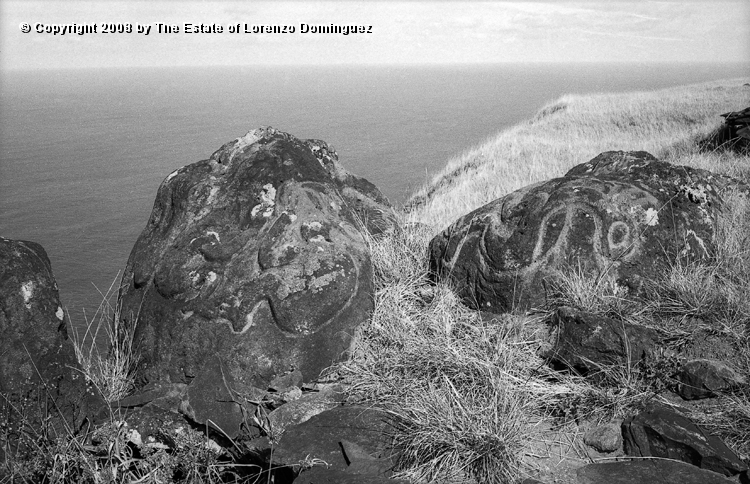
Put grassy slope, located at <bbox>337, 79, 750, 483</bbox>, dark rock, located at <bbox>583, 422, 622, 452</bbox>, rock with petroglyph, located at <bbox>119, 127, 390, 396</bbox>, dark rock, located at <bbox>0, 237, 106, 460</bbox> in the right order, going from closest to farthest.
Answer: grassy slope, located at <bbox>337, 79, 750, 483</bbox> → dark rock, located at <bbox>583, 422, 622, 452</bbox> → dark rock, located at <bbox>0, 237, 106, 460</bbox> → rock with petroglyph, located at <bbox>119, 127, 390, 396</bbox>

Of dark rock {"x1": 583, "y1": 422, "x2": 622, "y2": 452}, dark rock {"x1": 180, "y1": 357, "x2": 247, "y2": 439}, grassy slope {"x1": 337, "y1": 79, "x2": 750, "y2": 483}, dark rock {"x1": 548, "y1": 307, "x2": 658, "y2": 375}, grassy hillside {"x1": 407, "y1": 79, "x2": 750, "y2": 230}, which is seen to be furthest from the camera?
grassy hillside {"x1": 407, "y1": 79, "x2": 750, "y2": 230}

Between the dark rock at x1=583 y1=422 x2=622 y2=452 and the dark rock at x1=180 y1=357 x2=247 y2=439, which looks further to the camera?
the dark rock at x1=180 y1=357 x2=247 y2=439

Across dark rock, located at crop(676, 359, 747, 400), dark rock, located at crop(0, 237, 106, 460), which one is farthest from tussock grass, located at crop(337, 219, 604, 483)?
dark rock, located at crop(0, 237, 106, 460)

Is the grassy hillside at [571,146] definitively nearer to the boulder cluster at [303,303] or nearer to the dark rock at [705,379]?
the boulder cluster at [303,303]

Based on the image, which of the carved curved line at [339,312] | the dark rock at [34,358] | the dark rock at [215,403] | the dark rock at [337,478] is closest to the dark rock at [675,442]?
the dark rock at [337,478]

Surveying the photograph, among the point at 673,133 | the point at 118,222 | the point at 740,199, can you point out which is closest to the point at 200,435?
the point at 740,199

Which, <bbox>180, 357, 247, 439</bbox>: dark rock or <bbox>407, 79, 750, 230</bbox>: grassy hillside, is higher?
<bbox>407, 79, 750, 230</bbox>: grassy hillside

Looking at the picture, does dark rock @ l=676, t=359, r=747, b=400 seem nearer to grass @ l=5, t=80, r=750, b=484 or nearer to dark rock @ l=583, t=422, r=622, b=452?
grass @ l=5, t=80, r=750, b=484

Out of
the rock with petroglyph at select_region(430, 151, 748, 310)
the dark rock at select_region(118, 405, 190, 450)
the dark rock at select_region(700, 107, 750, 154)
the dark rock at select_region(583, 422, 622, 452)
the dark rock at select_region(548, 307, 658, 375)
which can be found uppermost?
the dark rock at select_region(700, 107, 750, 154)
